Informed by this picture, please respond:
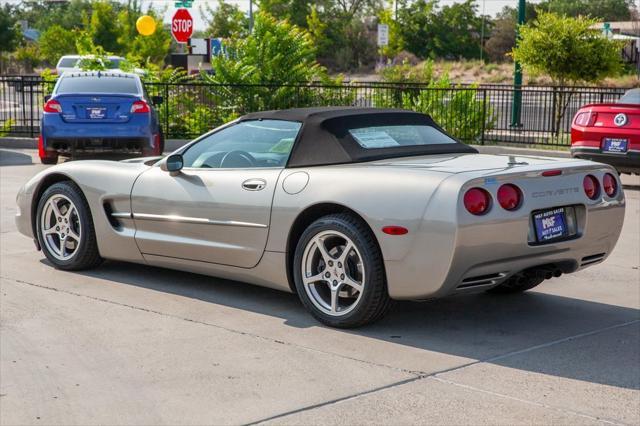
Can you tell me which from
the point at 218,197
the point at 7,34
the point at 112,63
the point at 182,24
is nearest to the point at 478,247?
the point at 218,197

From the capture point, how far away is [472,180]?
5.75 meters

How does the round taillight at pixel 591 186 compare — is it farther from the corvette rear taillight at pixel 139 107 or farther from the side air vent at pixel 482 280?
the corvette rear taillight at pixel 139 107

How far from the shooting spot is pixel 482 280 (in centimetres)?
590

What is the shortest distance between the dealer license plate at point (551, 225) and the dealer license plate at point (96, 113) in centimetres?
1055

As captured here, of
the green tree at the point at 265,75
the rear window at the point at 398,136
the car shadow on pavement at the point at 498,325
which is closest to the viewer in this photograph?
the car shadow on pavement at the point at 498,325

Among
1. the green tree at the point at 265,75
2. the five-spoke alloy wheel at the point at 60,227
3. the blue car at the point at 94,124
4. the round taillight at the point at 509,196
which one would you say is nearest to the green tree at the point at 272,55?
the green tree at the point at 265,75

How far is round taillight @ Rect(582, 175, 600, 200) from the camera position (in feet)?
21.2

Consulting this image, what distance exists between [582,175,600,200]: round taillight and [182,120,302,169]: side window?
188 cm

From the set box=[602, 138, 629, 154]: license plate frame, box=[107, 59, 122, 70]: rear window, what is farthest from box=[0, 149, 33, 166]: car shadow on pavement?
box=[602, 138, 629, 154]: license plate frame

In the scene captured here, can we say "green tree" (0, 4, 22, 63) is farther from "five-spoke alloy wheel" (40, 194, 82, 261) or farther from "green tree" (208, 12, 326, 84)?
"five-spoke alloy wheel" (40, 194, 82, 261)

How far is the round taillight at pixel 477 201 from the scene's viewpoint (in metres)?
5.72

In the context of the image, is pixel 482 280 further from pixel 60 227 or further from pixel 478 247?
pixel 60 227

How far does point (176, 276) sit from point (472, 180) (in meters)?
2.89

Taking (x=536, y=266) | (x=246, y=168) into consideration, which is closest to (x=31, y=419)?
(x=246, y=168)
